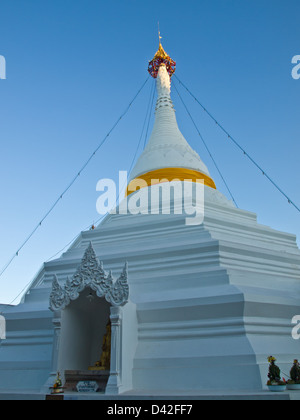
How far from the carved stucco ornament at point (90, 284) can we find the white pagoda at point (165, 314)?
2 cm

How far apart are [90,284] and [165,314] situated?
173 centimetres

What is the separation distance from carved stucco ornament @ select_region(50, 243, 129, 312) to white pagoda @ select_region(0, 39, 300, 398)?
2cm

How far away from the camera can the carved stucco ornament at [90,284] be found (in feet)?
24.0

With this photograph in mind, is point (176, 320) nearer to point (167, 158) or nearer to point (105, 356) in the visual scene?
point (105, 356)

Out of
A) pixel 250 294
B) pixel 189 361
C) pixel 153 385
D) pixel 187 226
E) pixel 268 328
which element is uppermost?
pixel 187 226

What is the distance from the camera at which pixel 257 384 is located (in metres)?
6.30

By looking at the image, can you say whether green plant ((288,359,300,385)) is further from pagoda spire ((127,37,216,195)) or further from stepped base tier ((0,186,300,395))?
pagoda spire ((127,37,216,195))

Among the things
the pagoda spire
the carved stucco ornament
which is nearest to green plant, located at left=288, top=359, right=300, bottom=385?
the carved stucco ornament

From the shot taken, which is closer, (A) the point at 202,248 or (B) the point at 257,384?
(B) the point at 257,384

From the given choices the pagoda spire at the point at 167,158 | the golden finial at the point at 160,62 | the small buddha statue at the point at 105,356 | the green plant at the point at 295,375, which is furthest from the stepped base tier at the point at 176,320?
the golden finial at the point at 160,62

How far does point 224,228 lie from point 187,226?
1339mm

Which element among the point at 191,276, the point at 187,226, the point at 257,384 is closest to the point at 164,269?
the point at 191,276

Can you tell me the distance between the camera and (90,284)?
760 centimetres

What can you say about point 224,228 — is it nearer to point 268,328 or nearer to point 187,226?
point 187,226
